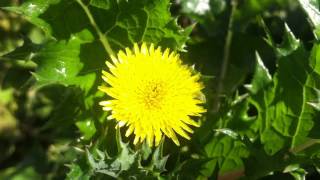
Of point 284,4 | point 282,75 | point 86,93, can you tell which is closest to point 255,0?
point 284,4

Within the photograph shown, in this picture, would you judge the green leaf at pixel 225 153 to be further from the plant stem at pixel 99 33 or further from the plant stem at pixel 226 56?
the plant stem at pixel 99 33

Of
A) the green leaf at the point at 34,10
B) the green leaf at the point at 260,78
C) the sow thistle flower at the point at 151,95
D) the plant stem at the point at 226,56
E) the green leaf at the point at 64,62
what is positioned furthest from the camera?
the plant stem at the point at 226,56

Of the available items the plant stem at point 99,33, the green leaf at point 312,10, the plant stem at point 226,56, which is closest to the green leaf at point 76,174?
the plant stem at point 99,33

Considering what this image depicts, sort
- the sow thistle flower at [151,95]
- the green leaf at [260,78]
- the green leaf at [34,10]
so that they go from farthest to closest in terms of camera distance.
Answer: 1. the green leaf at [260,78]
2. the green leaf at [34,10]
3. the sow thistle flower at [151,95]

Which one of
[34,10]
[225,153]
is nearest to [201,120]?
[225,153]

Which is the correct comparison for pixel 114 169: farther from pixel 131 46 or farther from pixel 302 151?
pixel 302 151

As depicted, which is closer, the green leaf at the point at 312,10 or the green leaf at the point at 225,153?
the green leaf at the point at 312,10

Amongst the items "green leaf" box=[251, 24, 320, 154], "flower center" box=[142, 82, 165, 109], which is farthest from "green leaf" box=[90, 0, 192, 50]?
"green leaf" box=[251, 24, 320, 154]

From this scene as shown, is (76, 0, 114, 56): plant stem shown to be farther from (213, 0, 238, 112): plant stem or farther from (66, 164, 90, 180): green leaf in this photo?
(213, 0, 238, 112): plant stem
